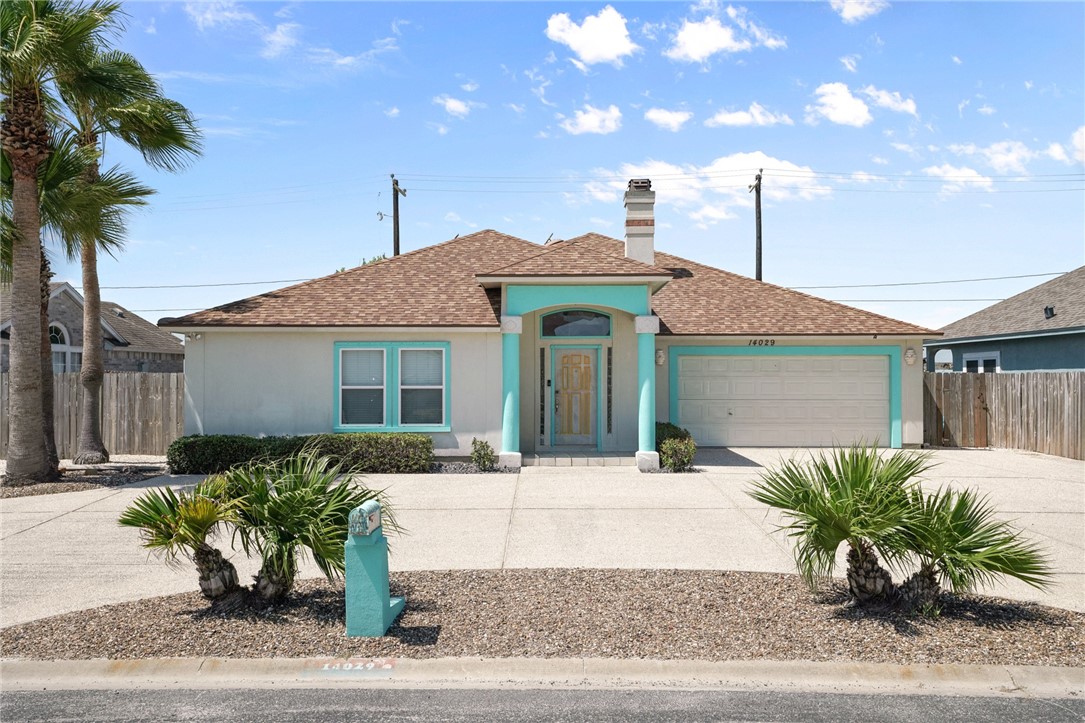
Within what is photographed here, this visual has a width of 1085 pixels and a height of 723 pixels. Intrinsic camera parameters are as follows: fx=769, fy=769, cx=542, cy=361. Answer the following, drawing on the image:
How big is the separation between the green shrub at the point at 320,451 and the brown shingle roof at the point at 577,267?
12.0 ft

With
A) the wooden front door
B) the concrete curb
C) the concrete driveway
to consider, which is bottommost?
the concrete curb

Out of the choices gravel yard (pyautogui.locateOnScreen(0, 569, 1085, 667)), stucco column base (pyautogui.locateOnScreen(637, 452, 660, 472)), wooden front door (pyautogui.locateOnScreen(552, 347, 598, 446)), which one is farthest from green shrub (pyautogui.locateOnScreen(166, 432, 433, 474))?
gravel yard (pyautogui.locateOnScreen(0, 569, 1085, 667))

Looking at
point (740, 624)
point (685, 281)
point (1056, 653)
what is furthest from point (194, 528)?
point (685, 281)

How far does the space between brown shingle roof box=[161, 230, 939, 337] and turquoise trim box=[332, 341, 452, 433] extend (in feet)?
1.76

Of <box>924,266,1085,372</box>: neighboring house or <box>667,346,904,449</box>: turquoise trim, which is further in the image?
<box>924,266,1085,372</box>: neighboring house

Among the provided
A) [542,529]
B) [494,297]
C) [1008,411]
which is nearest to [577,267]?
[494,297]

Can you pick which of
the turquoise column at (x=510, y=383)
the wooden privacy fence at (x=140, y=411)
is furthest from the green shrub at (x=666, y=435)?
the wooden privacy fence at (x=140, y=411)

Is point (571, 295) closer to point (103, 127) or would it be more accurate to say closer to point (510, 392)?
point (510, 392)

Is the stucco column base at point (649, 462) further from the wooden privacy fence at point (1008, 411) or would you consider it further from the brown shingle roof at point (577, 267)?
the wooden privacy fence at point (1008, 411)

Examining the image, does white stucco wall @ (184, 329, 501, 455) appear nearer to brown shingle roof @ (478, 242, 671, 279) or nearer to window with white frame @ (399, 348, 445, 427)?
window with white frame @ (399, 348, 445, 427)

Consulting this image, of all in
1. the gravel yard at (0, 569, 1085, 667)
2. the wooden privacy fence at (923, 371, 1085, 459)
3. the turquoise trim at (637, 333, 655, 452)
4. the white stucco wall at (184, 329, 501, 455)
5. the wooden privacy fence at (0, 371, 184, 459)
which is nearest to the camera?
the gravel yard at (0, 569, 1085, 667)

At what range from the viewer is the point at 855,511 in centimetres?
573

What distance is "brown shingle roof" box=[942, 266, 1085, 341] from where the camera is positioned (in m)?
21.3

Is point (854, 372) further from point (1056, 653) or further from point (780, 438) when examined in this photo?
point (1056, 653)
